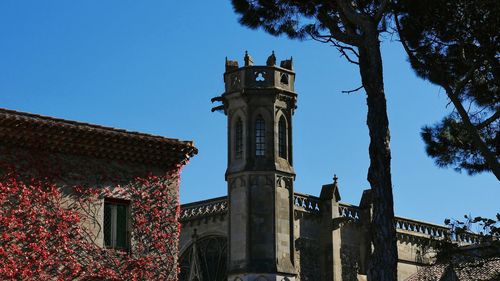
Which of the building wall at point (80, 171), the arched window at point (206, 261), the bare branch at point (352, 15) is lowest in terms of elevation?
the building wall at point (80, 171)

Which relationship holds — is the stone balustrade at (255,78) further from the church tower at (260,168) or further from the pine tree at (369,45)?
the pine tree at (369,45)

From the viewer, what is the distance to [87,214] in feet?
59.5

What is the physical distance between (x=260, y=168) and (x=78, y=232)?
644 inches

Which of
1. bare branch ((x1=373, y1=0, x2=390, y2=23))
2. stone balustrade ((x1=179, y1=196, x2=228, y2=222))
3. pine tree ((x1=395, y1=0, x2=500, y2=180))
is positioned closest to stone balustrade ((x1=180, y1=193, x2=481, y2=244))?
stone balustrade ((x1=179, y1=196, x2=228, y2=222))

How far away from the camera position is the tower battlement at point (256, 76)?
113 ft

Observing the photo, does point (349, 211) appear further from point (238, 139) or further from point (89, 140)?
point (89, 140)

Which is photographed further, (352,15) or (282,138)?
(282,138)

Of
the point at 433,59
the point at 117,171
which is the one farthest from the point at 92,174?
the point at 433,59

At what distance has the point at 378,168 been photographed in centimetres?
1647

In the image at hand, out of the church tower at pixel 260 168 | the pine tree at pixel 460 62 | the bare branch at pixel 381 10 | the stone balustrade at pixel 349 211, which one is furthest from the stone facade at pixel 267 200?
the bare branch at pixel 381 10

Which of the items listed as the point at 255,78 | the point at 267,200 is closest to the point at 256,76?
the point at 255,78

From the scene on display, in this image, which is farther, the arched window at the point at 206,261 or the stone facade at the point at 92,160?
the arched window at the point at 206,261

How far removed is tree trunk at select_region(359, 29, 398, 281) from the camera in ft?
52.5

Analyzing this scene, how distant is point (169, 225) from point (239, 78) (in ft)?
51.6
